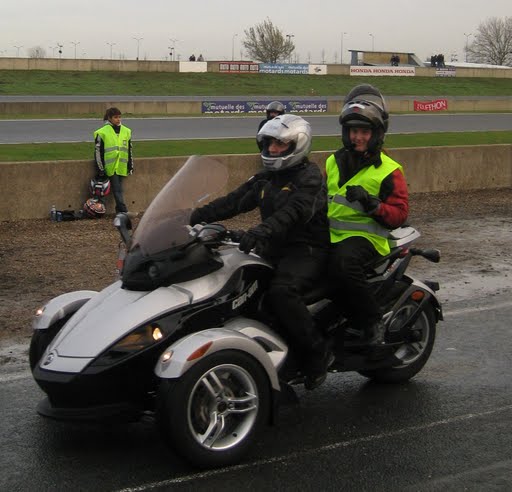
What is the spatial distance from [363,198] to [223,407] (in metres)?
1.57

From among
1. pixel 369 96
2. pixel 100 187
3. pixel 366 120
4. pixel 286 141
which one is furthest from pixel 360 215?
pixel 100 187

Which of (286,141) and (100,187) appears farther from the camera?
(100,187)

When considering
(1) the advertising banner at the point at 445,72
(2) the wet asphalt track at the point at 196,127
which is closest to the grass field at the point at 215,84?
(1) the advertising banner at the point at 445,72

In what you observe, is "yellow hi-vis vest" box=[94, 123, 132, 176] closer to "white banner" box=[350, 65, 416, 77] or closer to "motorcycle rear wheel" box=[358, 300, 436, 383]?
"motorcycle rear wheel" box=[358, 300, 436, 383]

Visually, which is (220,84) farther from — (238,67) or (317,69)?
(317,69)

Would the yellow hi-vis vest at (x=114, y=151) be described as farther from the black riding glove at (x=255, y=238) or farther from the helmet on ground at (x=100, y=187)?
the black riding glove at (x=255, y=238)

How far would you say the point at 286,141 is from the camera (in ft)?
18.2

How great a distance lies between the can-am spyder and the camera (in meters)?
4.86

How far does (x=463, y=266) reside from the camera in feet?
36.9

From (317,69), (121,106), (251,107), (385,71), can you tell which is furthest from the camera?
(317,69)

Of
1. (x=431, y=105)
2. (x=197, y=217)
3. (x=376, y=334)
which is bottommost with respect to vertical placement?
(x=376, y=334)

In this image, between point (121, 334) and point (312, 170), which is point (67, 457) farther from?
point (312, 170)

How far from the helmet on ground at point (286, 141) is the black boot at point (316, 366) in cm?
113

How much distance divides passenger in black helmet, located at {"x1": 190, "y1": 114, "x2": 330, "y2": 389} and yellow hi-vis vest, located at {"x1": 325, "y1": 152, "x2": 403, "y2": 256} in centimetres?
18
